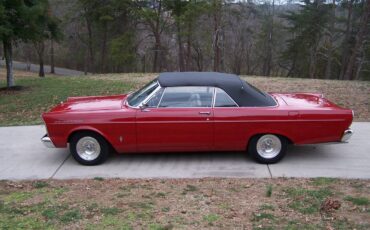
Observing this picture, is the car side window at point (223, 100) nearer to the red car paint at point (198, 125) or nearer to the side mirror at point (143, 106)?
the red car paint at point (198, 125)

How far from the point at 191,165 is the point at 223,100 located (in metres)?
1.10

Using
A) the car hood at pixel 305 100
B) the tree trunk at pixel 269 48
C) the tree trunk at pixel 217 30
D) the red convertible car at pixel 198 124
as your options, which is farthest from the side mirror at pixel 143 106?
the tree trunk at pixel 269 48

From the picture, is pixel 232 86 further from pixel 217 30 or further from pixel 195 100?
pixel 217 30

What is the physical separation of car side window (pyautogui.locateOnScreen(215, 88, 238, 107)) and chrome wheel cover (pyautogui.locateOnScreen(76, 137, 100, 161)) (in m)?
1.96

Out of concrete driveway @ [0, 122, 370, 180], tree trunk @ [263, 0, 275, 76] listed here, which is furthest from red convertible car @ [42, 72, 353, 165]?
tree trunk @ [263, 0, 275, 76]

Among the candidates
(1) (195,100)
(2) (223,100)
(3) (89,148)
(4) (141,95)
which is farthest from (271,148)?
(3) (89,148)

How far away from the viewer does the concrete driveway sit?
6.79 m

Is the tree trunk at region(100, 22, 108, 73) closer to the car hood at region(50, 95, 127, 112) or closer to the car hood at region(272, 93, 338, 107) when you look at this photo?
the car hood at region(50, 95, 127, 112)

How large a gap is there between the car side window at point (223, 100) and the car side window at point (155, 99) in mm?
864

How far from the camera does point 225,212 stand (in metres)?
5.25

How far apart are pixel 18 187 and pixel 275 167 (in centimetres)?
366

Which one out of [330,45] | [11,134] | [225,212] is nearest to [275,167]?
[225,212]

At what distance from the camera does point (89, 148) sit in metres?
7.30

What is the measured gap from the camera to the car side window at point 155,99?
7.18 meters
